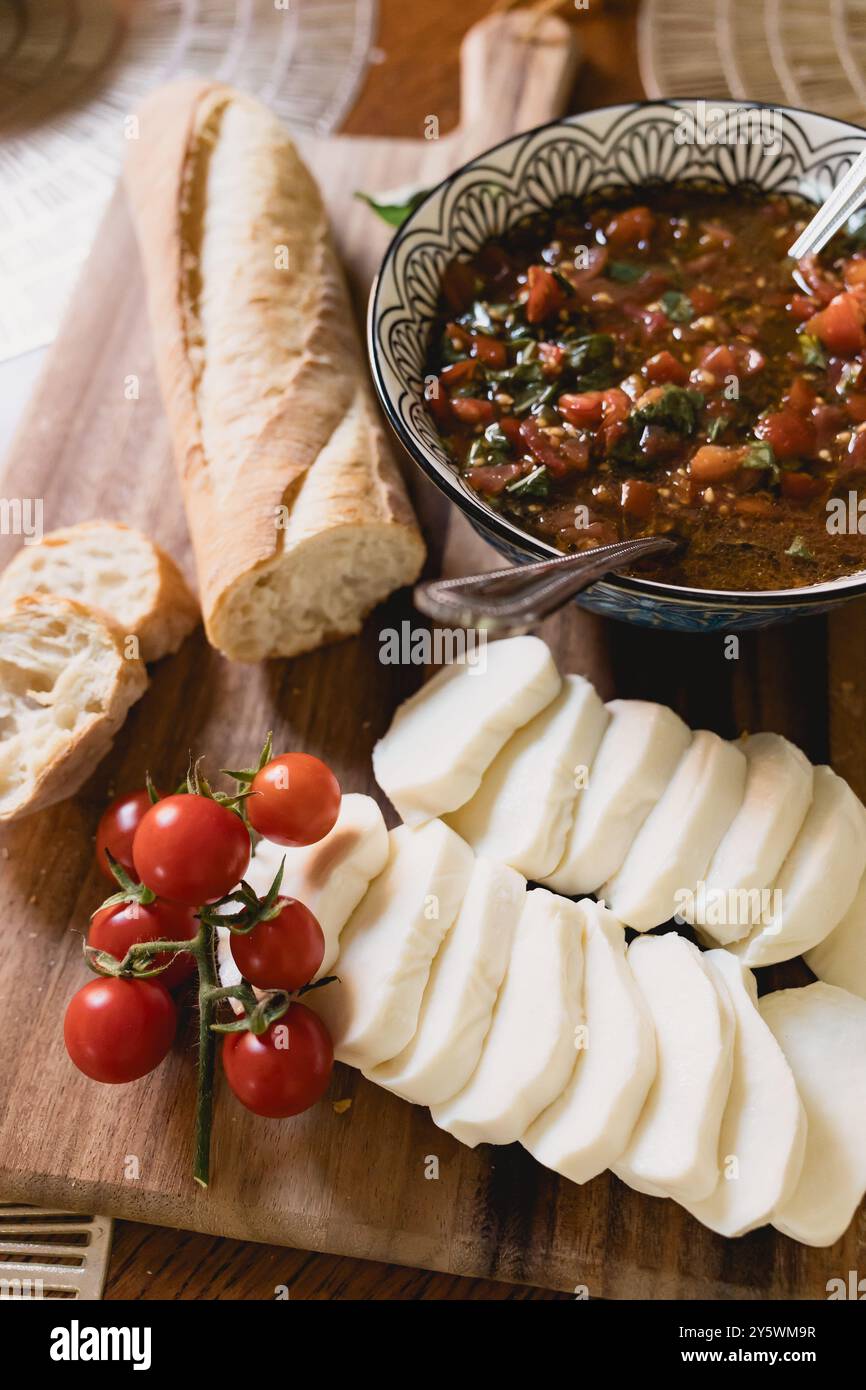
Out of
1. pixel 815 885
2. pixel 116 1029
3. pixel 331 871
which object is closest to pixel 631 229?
pixel 815 885

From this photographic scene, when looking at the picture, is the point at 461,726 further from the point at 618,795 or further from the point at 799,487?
the point at 799,487

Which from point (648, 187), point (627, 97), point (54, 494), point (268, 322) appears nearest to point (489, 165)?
point (648, 187)

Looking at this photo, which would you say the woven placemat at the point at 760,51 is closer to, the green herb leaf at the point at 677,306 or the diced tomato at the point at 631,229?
the diced tomato at the point at 631,229

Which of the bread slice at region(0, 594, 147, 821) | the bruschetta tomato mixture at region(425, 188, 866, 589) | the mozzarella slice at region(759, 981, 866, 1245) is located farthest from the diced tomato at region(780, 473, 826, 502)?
the bread slice at region(0, 594, 147, 821)

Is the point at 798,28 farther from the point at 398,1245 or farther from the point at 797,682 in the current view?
the point at 398,1245

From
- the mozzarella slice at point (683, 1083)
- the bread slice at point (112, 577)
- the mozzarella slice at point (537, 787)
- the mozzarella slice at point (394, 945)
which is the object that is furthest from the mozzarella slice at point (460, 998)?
the bread slice at point (112, 577)

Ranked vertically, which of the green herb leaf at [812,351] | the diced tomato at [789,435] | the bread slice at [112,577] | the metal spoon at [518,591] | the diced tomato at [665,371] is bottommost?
the bread slice at [112,577]

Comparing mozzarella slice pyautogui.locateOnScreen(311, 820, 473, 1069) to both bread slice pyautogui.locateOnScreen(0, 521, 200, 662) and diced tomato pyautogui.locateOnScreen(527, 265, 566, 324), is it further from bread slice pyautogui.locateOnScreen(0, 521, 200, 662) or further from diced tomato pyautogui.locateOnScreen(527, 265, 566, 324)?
diced tomato pyautogui.locateOnScreen(527, 265, 566, 324)
